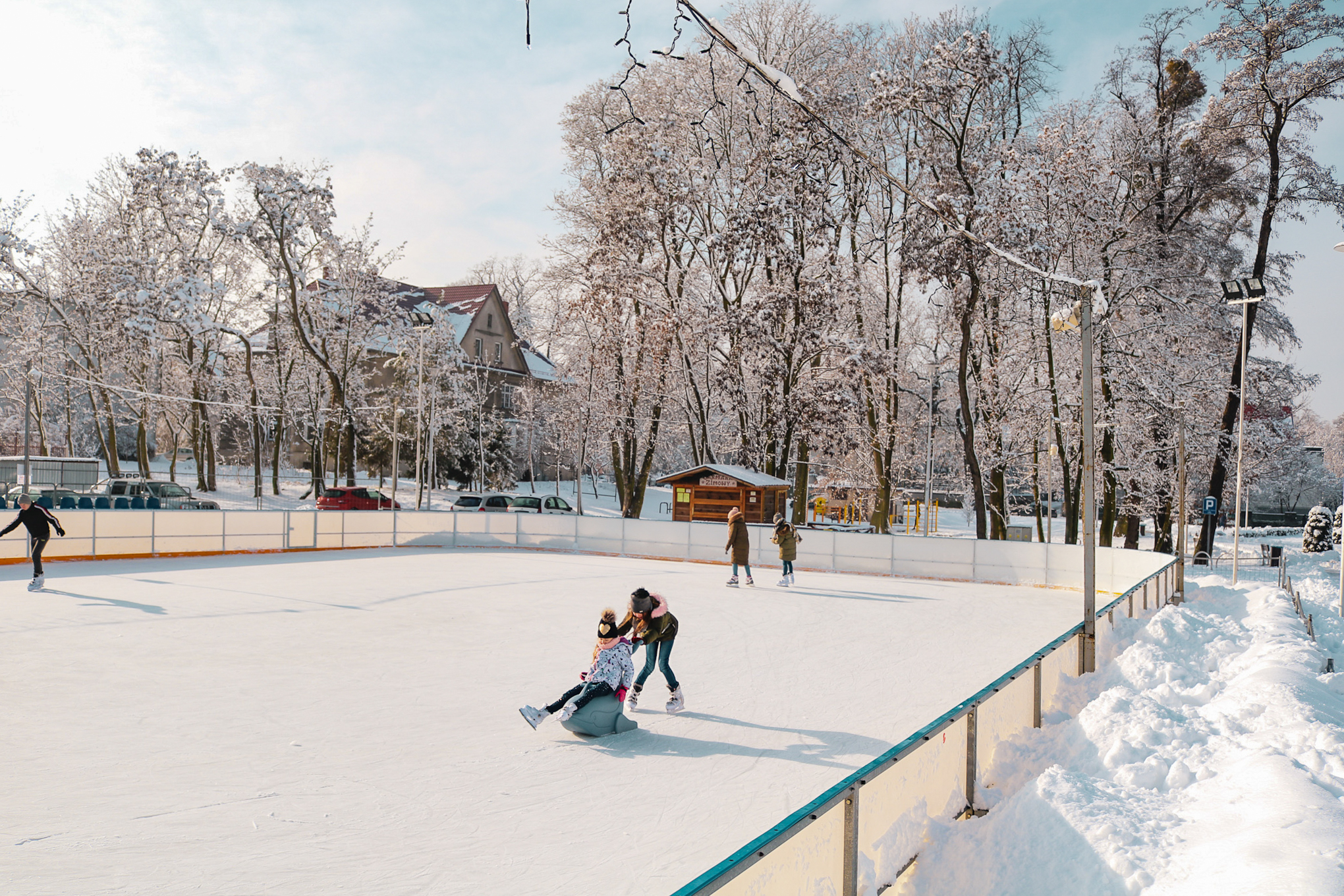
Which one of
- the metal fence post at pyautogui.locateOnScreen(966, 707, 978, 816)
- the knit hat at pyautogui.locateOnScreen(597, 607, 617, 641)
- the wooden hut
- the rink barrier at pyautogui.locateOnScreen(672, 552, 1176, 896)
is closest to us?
the rink barrier at pyautogui.locateOnScreen(672, 552, 1176, 896)

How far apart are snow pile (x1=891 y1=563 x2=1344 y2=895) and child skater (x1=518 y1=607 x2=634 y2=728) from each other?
320 cm

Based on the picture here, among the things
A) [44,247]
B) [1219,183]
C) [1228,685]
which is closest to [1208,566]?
[1219,183]

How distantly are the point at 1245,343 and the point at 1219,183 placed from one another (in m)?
6.26

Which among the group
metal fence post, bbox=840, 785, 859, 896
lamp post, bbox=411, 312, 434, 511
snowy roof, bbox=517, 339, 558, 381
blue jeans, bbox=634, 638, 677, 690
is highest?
snowy roof, bbox=517, 339, 558, 381

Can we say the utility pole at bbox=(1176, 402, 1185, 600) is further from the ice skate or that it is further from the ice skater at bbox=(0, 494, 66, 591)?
the ice skater at bbox=(0, 494, 66, 591)

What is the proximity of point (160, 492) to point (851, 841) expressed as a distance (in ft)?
112

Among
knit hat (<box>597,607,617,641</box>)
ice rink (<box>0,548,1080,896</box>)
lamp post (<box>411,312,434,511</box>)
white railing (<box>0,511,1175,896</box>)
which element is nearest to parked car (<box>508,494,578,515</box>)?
lamp post (<box>411,312,434,511</box>)

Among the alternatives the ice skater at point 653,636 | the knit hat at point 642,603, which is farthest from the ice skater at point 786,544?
the knit hat at point 642,603

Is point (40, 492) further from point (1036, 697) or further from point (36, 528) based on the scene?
point (1036, 697)

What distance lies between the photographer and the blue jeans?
27.6 feet

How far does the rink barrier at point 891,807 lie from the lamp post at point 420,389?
98.5 feet

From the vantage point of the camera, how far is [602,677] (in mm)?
7625

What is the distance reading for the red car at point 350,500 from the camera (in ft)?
110

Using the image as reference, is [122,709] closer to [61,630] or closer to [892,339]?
[61,630]
